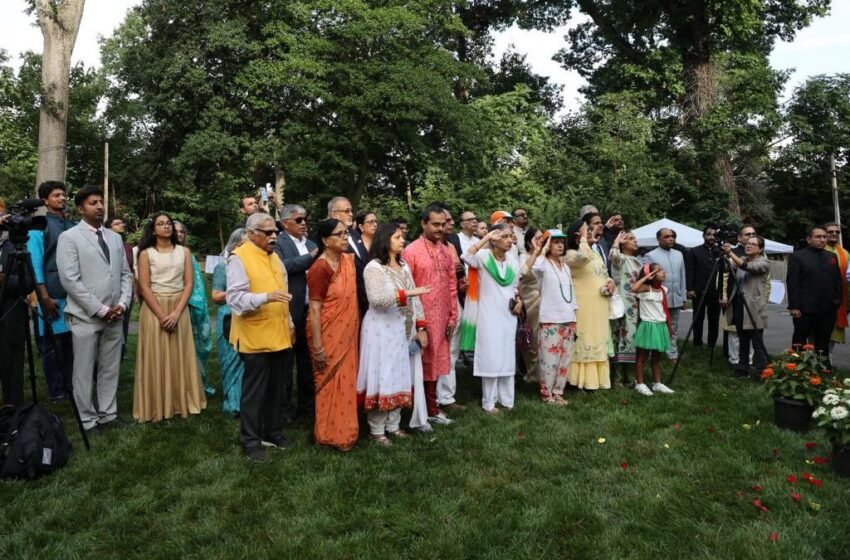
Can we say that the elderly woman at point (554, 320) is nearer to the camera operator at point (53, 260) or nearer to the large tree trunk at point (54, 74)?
the camera operator at point (53, 260)

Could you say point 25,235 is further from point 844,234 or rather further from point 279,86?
point 844,234

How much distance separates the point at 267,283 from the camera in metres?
4.56

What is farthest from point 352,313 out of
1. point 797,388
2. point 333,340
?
point 797,388

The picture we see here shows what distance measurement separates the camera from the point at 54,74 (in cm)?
1030

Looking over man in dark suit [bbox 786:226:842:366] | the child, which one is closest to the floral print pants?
the child

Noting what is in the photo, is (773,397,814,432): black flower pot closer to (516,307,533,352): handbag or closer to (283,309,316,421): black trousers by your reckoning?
A: (516,307,533,352): handbag

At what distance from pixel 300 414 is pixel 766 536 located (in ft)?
13.2

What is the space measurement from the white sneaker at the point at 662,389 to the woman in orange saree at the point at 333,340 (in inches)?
142

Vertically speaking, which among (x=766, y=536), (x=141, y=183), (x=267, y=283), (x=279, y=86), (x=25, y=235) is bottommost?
(x=766, y=536)

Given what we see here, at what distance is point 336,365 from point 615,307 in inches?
140

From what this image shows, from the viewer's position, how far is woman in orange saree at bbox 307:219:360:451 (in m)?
4.65

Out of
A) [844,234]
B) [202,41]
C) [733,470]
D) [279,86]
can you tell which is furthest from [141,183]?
[844,234]

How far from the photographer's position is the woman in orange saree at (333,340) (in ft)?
15.3

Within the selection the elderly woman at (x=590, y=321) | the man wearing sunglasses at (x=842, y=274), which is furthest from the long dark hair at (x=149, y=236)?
the man wearing sunglasses at (x=842, y=274)
